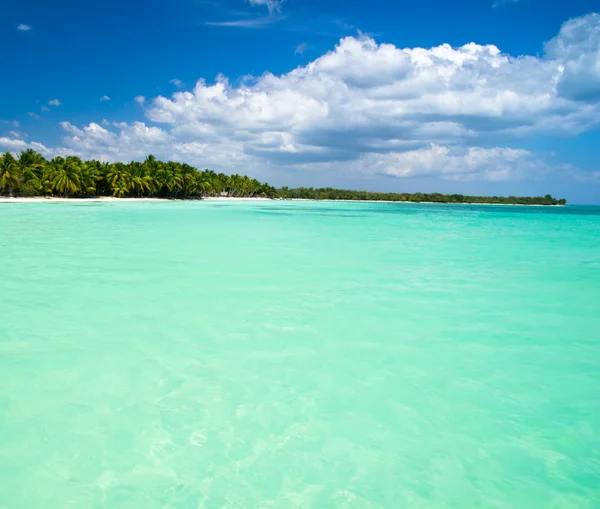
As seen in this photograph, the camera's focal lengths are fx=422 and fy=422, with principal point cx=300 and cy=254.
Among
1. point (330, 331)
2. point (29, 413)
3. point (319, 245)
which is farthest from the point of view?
point (319, 245)

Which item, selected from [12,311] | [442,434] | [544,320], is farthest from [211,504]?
[544,320]

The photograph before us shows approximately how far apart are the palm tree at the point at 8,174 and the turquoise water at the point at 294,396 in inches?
1857

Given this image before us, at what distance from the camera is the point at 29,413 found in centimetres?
366

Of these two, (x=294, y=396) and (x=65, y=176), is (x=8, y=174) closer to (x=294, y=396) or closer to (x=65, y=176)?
(x=65, y=176)

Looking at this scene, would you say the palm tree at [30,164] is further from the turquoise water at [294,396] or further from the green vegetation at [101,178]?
the turquoise water at [294,396]

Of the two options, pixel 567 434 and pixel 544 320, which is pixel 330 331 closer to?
pixel 567 434

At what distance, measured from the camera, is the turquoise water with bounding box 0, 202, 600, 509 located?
2.92 metres

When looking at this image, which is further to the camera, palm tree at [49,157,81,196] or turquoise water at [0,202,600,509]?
palm tree at [49,157,81,196]

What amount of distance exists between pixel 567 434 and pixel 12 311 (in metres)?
7.65

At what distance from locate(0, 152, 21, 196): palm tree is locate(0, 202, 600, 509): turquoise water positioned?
47.2 metres

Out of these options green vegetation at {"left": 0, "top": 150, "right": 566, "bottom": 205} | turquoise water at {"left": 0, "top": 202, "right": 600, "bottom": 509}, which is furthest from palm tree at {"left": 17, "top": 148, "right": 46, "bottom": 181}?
Answer: turquoise water at {"left": 0, "top": 202, "right": 600, "bottom": 509}

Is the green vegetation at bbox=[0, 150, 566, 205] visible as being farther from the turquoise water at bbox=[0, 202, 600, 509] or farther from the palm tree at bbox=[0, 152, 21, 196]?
the turquoise water at bbox=[0, 202, 600, 509]

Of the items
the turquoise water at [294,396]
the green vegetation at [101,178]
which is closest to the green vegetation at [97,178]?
the green vegetation at [101,178]

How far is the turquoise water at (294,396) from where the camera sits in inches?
115
